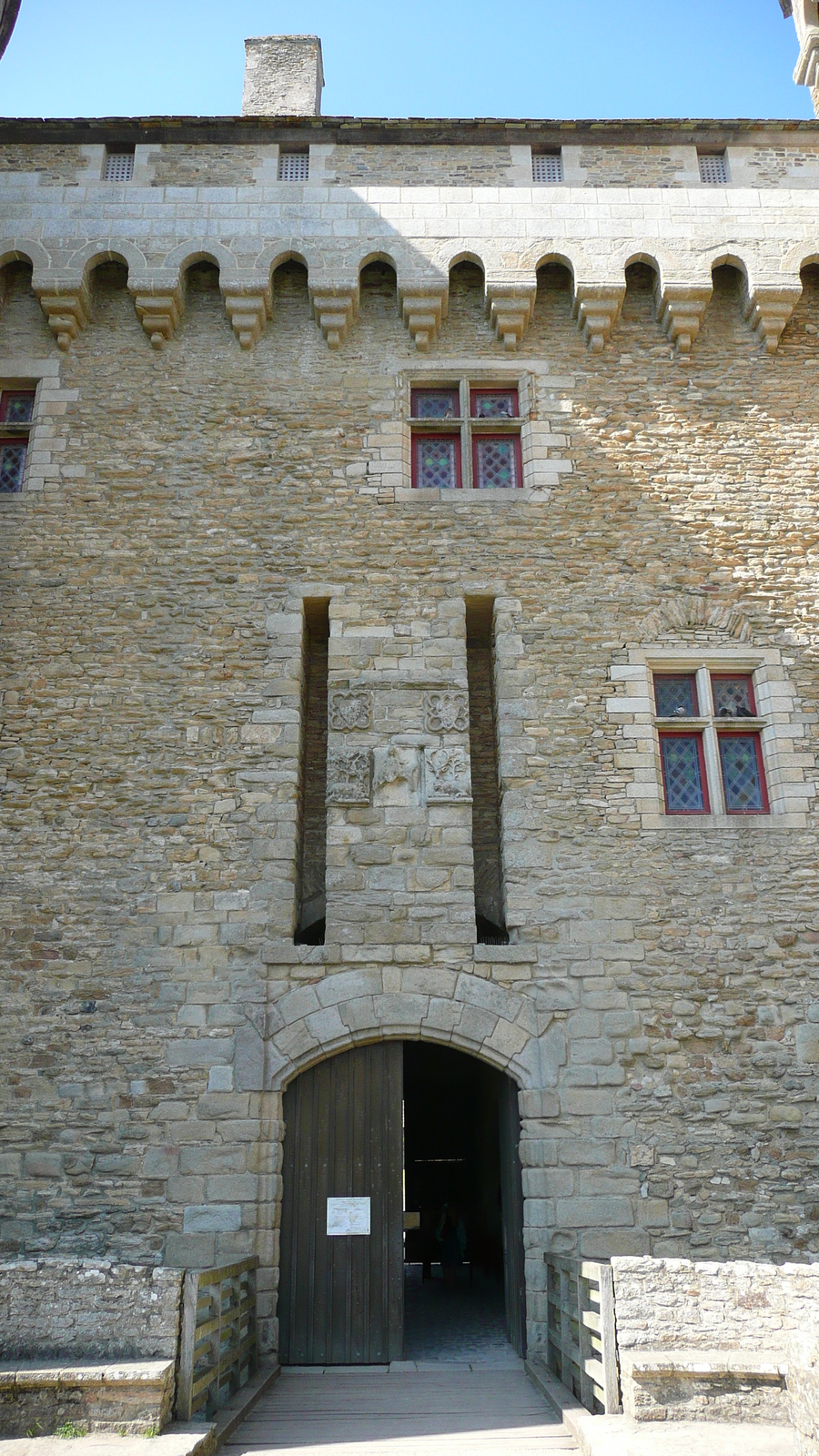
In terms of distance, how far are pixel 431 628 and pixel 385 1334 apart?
4.20m

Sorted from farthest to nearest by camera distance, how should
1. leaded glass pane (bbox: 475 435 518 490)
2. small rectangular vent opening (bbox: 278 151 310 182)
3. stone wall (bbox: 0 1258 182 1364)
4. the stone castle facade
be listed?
small rectangular vent opening (bbox: 278 151 310 182)
leaded glass pane (bbox: 475 435 518 490)
the stone castle facade
stone wall (bbox: 0 1258 182 1364)

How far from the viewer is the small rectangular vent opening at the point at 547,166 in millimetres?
8023

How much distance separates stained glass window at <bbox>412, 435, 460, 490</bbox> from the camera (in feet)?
24.5

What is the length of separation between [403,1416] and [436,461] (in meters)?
5.83

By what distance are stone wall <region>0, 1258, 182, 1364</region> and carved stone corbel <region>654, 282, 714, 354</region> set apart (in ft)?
22.5

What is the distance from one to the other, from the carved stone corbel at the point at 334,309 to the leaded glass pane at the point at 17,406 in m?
2.22

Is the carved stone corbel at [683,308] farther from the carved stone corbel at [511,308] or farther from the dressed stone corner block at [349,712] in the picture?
the dressed stone corner block at [349,712]

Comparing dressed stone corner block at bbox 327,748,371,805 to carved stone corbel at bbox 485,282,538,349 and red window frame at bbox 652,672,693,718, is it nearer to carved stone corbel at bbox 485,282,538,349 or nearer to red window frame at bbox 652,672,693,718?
red window frame at bbox 652,672,693,718

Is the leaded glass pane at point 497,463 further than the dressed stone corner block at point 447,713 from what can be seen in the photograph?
Yes

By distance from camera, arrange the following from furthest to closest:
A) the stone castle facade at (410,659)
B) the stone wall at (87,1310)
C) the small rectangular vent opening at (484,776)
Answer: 1. the small rectangular vent opening at (484,776)
2. the stone castle facade at (410,659)
3. the stone wall at (87,1310)

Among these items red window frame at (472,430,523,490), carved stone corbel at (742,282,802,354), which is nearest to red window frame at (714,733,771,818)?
red window frame at (472,430,523,490)

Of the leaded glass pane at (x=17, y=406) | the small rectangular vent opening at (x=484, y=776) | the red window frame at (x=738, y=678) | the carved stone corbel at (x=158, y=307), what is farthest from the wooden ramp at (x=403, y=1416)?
the carved stone corbel at (x=158, y=307)

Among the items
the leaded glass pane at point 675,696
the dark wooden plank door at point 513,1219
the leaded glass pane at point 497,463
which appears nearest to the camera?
the dark wooden plank door at point 513,1219

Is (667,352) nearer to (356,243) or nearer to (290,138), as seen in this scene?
(356,243)
